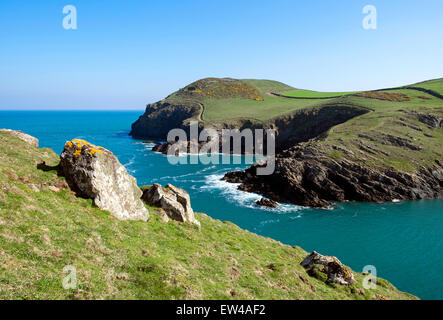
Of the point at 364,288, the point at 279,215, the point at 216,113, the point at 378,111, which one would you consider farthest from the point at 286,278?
the point at 216,113

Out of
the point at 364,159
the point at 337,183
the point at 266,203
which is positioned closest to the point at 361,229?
the point at 266,203

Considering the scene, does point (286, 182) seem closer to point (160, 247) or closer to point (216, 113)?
point (160, 247)

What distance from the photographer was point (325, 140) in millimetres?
89812

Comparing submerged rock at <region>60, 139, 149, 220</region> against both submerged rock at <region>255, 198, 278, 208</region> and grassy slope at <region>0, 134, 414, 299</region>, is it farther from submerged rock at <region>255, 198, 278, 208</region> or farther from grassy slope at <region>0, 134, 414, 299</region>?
submerged rock at <region>255, 198, 278, 208</region>

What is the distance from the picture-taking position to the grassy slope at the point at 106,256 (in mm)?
12477

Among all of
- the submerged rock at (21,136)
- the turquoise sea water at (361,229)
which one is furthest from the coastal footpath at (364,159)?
the submerged rock at (21,136)

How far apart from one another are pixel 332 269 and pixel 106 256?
18.0m

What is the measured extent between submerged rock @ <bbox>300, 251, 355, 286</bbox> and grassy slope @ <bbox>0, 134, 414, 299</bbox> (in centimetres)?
93

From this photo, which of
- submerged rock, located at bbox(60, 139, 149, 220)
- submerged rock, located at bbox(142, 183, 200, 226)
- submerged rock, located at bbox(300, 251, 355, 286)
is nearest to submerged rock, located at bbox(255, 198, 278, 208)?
submerged rock, located at bbox(300, 251, 355, 286)

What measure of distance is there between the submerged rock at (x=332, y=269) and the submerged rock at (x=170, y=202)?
11146mm

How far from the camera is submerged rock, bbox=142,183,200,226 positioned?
25.0 m

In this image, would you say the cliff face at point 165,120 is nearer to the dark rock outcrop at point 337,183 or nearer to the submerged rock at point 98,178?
the dark rock outcrop at point 337,183
